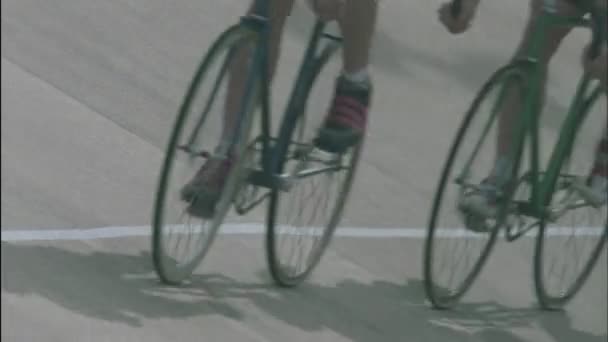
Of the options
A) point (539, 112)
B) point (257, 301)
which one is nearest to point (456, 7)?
point (539, 112)

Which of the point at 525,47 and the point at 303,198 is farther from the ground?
the point at 525,47

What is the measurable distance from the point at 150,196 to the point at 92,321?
5.07 ft

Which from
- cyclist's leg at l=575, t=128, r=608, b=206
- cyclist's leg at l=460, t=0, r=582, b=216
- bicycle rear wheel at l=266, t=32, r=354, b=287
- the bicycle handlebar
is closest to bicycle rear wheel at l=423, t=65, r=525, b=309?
cyclist's leg at l=460, t=0, r=582, b=216

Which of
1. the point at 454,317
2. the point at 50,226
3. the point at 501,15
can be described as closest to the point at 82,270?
the point at 50,226

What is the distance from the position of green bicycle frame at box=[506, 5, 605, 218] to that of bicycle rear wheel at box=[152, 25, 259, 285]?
1.15m

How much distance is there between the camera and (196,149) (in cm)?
571

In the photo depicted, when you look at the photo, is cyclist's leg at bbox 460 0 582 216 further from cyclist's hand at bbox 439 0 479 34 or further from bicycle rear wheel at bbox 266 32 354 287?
bicycle rear wheel at bbox 266 32 354 287

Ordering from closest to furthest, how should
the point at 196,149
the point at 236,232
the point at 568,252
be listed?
the point at 196,149 < the point at 236,232 < the point at 568,252

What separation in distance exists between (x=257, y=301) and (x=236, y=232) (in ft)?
2.38

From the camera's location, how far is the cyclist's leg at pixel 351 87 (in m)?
5.93

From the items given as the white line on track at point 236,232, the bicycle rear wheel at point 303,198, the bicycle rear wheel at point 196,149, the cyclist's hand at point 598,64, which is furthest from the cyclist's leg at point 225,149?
the cyclist's hand at point 598,64

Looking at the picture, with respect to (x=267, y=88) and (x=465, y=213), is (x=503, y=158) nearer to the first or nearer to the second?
(x=465, y=213)

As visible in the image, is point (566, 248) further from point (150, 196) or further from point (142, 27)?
point (142, 27)

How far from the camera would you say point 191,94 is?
5562mm
